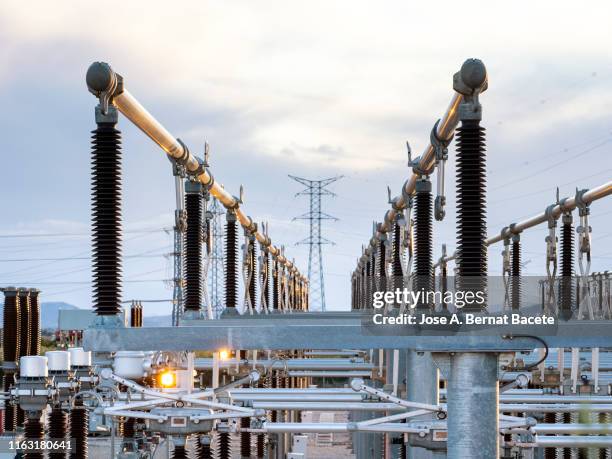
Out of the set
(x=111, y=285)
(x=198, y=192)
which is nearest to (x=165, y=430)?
(x=111, y=285)

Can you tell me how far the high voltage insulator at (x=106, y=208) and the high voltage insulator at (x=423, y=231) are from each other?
476cm

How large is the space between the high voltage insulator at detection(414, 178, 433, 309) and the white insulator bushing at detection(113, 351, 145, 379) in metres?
7.00

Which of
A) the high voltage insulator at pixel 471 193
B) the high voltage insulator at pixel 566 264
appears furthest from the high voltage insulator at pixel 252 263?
the high voltage insulator at pixel 471 193

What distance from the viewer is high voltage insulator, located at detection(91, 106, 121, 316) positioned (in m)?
8.08

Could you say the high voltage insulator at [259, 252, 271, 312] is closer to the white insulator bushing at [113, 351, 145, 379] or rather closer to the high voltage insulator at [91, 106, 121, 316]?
the white insulator bushing at [113, 351, 145, 379]

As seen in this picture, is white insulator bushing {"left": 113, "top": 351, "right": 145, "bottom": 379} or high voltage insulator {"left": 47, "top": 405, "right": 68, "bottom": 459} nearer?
high voltage insulator {"left": 47, "top": 405, "right": 68, "bottom": 459}

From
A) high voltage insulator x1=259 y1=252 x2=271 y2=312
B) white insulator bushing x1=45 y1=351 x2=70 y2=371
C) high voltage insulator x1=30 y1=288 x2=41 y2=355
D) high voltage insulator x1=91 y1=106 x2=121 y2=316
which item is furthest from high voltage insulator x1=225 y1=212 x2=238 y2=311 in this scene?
A: high voltage insulator x1=91 y1=106 x2=121 y2=316

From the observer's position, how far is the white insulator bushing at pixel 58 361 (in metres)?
13.4

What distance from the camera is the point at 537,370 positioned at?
50.5ft

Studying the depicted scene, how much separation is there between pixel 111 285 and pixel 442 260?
20669 mm

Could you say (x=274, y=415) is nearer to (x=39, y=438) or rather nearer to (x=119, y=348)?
(x=39, y=438)

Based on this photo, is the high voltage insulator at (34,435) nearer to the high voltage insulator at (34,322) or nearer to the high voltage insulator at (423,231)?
the high voltage insulator at (34,322)

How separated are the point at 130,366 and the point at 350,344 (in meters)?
11.2

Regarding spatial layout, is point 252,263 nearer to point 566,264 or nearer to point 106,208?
point 566,264
